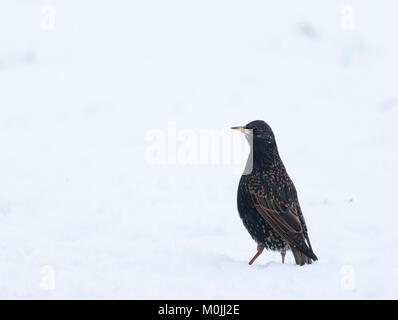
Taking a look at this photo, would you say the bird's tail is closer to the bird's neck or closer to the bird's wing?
the bird's wing

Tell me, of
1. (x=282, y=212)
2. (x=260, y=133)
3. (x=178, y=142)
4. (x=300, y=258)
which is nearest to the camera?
(x=300, y=258)

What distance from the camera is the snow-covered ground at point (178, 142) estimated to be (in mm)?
5781

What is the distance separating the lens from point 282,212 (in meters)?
6.09

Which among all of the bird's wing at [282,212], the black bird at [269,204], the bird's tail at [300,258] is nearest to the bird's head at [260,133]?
the black bird at [269,204]

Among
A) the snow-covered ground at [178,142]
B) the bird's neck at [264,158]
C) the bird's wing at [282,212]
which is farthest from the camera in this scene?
the bird's neck at [264,158]

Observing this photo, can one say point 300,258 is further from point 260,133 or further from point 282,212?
point 260,133

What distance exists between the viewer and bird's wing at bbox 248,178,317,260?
598 centimetres

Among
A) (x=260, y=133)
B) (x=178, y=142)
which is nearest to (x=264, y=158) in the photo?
(x=260, y=133)

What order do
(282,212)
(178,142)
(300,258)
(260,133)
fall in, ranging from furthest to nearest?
1. (178,142)
2. (260,133)
3. (282,212)
4. (300,258)

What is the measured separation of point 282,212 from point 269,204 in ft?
0.45

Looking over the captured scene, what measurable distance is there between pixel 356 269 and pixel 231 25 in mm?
11579

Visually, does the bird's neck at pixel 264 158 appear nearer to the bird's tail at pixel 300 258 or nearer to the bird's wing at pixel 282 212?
the bird's wing at pixel 282 212

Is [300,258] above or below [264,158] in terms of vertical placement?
below

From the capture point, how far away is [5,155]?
36.3ft
